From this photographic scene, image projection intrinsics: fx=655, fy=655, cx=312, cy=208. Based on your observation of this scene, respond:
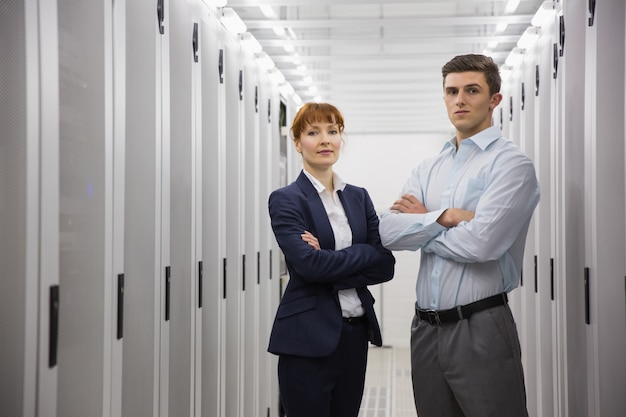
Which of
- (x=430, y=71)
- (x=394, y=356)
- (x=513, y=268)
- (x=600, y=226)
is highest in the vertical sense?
(x=430, y=71)

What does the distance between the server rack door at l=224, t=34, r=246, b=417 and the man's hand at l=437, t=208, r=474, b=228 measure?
155 centimetres

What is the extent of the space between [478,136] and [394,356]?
18.8 ft

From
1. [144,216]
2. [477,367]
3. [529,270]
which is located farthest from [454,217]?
[529,270]

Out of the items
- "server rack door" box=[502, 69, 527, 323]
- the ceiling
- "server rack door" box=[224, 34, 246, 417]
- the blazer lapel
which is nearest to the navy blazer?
the blazer lapel

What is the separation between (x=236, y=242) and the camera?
385 cm

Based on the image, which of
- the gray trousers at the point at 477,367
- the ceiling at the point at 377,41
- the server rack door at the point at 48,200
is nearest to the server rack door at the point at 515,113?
the ceiling at the point at 377,41

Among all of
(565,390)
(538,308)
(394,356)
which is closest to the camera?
(565,390)

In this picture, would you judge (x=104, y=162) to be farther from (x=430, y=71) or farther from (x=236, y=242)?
(x=430, y=71)

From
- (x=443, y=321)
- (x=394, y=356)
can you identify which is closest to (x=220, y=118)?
(x=443, y=321)

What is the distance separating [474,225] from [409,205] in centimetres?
33

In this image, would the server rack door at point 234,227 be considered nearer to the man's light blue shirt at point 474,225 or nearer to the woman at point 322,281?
the woman at point 322,281

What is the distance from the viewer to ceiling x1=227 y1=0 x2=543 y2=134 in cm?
377

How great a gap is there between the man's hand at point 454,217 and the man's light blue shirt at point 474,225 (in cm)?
2

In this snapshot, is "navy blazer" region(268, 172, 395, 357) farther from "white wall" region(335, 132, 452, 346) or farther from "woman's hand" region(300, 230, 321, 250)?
"white wall" region(335, 132, 452, 346)
